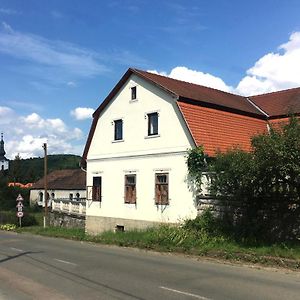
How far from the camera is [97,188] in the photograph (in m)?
31.2

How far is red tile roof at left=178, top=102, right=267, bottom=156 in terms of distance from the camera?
78.2ft

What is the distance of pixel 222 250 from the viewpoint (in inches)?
682

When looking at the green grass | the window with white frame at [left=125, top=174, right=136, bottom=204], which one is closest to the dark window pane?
the window with white frame at [left=125, top=174, right=136, bottom=204]

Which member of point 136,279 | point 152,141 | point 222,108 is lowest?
point 136,279

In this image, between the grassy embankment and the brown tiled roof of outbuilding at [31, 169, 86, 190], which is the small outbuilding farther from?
the grassy embankment

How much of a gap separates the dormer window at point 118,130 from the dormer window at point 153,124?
2625 millimetres

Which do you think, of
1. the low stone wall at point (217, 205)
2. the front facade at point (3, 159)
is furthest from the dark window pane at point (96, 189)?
the front facade at point (3, 159)

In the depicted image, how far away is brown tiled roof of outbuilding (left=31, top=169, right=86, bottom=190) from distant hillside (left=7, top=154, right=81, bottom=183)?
106ft

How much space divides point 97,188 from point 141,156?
17.6 feet

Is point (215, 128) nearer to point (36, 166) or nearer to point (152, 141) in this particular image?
point (152, 141)

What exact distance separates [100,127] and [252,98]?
10.5m

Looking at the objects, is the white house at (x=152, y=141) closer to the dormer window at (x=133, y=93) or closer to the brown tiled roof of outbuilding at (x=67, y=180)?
the dormer window at (x=133, y=93)

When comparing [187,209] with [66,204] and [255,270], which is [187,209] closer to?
[255,270]

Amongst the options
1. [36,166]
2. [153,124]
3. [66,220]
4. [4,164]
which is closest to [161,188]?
[153,124]
